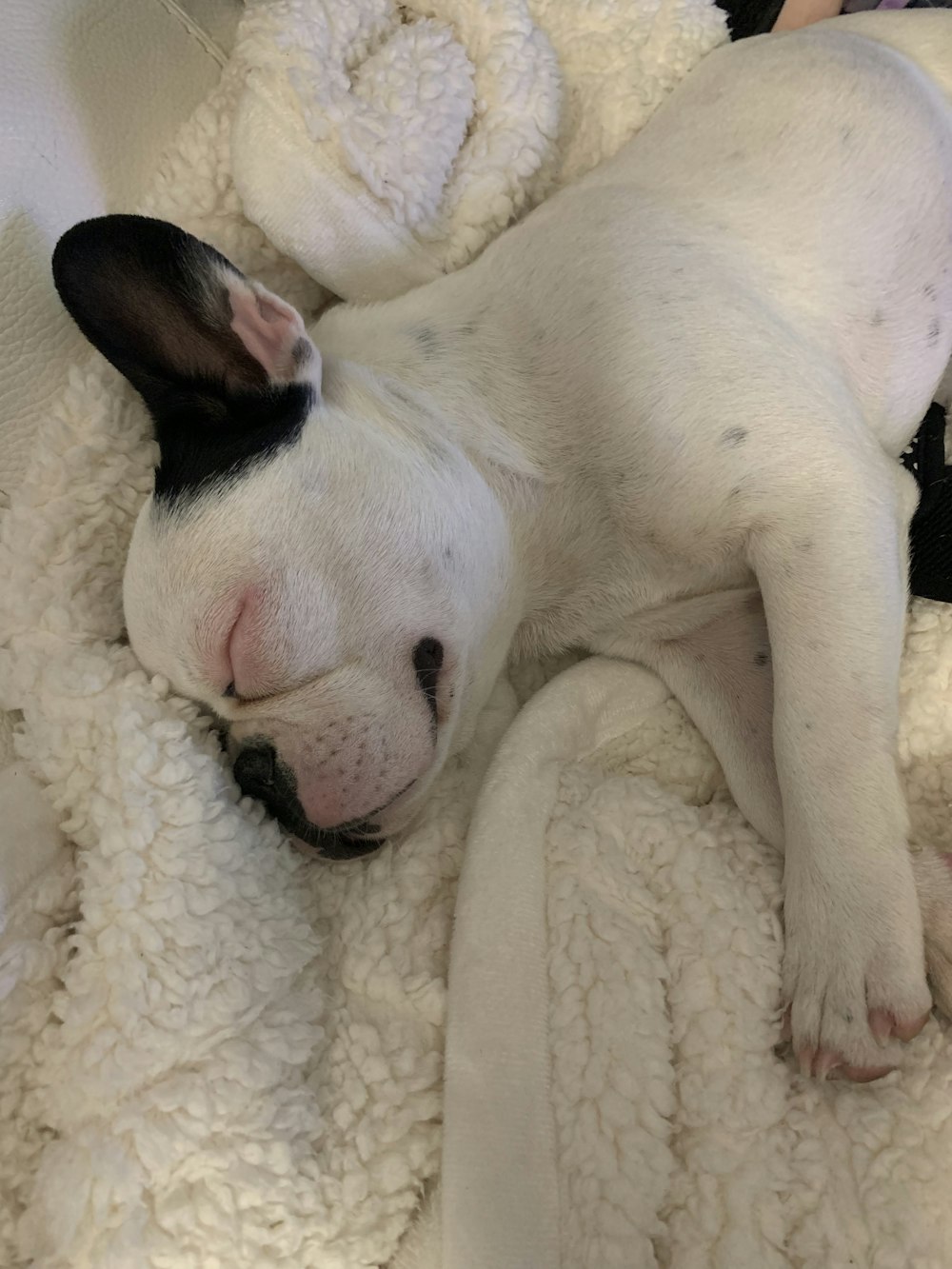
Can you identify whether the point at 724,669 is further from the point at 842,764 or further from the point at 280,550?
the point at 280,550

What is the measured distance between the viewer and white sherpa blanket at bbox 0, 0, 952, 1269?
1308 mm

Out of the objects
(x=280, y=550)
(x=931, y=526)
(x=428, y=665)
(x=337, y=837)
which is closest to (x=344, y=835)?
(x=337, y=837)

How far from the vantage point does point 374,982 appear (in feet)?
5.14

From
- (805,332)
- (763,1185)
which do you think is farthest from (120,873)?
(805,332)

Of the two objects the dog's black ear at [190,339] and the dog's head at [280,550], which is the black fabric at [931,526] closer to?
the dog's head at [280,550]

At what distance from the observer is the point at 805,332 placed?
5.78 ft

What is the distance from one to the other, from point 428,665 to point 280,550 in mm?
303

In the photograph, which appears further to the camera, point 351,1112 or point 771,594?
point 771,594

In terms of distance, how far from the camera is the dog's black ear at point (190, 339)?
1.42 m

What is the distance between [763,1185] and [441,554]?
3.48ft

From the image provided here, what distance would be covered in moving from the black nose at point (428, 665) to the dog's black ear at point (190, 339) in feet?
1.29

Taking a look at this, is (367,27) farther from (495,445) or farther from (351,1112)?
(351,1112)

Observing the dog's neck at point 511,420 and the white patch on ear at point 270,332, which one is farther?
the dog's neck at point 511,420

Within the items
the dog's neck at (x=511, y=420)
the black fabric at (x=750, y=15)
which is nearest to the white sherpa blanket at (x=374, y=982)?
the dog's neck at (x=511, y=420)
